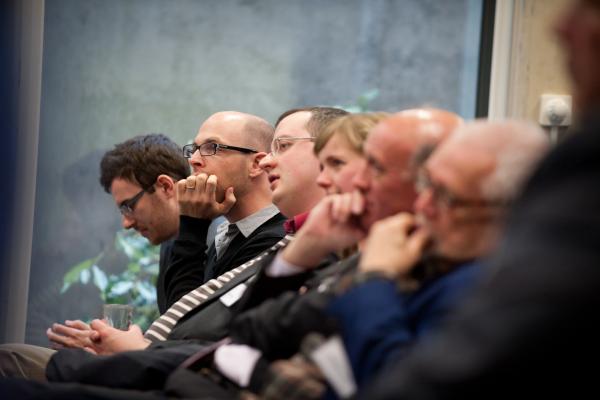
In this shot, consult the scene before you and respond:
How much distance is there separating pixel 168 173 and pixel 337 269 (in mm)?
1909

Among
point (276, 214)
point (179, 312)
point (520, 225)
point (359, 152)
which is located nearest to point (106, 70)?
point (276, 214)

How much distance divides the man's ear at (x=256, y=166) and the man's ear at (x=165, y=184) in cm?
43

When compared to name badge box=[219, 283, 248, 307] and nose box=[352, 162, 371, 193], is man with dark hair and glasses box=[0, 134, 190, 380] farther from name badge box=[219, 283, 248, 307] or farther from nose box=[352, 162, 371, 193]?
nose box=[352, 162, 371, 193]

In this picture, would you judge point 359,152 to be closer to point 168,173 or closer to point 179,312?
point 179,312

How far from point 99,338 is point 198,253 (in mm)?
587

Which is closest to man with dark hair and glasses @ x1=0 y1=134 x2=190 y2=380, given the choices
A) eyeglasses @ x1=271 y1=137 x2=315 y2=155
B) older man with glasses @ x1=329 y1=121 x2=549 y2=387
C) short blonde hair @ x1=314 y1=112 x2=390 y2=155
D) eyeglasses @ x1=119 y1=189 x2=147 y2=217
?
eyeglasses @ x1=119 y1=189 x2=147 y2=217

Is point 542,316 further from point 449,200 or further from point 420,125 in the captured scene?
point 420,125

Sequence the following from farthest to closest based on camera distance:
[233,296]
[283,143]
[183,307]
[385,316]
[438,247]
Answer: [283,143] → [183,307] → [233,296] → [438,247] → [385,316]

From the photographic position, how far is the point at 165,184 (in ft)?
12.1

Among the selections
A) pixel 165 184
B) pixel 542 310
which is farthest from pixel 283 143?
pixel 542 310

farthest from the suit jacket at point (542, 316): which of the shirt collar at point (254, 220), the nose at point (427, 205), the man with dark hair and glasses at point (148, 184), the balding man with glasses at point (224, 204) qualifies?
the man with dark hair and glasses at point (148, 184)

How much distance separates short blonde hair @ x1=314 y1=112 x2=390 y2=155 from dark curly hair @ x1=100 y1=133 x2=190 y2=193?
158cm

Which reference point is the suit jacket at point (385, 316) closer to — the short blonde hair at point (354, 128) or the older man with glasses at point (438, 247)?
the older man with glasses at point (438, 247)

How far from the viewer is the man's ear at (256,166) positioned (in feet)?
11.1
